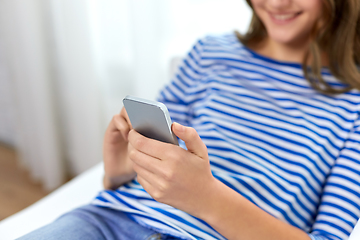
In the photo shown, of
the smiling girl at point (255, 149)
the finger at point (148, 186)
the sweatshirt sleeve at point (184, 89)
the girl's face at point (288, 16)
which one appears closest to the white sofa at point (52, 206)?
the smiling girl at point (255, 149)

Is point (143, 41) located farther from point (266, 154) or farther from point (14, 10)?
point (266, 154)

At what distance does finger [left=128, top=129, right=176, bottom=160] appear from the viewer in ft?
1.92

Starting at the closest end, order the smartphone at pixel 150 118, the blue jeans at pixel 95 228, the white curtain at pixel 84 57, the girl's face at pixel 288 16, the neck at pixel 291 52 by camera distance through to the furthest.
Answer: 1. the smartphone at pixel 150 118
2. the blue jeans at pixel 95 228
3. the girl's face at pixel 288 16
4. the neck at pixel 291 52
5. the white curtain at pixel 84 57

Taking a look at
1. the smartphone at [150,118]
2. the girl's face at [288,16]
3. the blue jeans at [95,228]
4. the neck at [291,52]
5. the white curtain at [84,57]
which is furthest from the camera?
the white curtain at [84,57]

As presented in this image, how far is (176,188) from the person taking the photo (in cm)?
59

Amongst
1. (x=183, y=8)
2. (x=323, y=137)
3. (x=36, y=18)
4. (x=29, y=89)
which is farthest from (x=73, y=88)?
(x=323, y=137)

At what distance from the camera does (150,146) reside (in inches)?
23.4

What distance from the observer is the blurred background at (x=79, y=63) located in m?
1.54

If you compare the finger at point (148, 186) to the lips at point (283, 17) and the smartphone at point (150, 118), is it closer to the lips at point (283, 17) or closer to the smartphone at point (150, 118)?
the smartphone at point (150, 118)

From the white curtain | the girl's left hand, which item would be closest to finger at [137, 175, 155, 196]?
the girl's left hand

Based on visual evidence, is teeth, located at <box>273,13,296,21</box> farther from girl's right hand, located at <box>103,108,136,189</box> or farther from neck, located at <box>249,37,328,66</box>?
girl's right hand, located at <box>103,108,136,189</box>

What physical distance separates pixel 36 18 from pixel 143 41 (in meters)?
0.52

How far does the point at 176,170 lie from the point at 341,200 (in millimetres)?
362

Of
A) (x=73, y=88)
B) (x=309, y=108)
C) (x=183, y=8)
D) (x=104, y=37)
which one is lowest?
(x=73, y=88)
